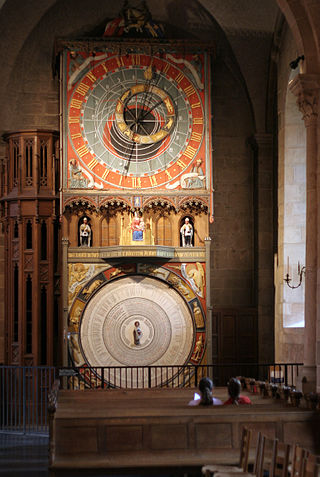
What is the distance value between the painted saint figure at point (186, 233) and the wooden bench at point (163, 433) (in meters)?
8.36

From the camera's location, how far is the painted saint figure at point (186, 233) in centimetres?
1942

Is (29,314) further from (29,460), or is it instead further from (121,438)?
(121,438)

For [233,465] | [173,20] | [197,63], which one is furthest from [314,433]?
[173,20]

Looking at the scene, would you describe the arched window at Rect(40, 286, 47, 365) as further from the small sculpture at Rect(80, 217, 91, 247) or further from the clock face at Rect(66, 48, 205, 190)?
the clock face at Rect(66, 48, 205, 190)

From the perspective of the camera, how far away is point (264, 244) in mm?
21016

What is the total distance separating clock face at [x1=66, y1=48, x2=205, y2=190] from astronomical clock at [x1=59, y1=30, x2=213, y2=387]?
2 centimetres

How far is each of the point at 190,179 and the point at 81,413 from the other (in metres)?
9.29

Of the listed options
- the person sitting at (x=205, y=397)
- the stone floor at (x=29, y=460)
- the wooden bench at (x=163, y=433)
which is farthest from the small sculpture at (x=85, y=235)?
the wooden bench at (x=163, y=433)

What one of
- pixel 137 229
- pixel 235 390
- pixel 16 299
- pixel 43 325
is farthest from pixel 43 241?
pixel 235 390

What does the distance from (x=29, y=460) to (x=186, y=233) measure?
23.3ft

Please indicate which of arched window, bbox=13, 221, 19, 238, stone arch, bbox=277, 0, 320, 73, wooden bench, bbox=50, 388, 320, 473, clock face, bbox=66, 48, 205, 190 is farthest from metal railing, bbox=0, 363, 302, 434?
wooden bench, bbox=50, 388, 320, 473

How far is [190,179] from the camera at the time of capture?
19.4 meters

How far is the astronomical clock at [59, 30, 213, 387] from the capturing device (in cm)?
1897

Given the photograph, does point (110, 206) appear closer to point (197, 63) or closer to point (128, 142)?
point (128, 142)
